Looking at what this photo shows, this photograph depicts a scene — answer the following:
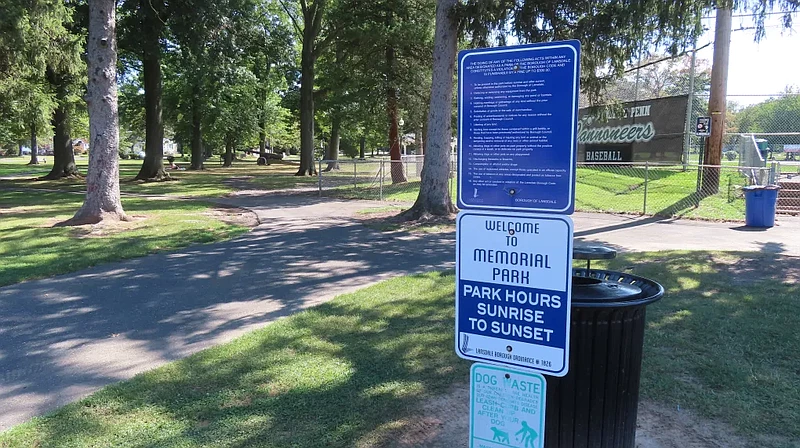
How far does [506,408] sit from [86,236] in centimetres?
1034

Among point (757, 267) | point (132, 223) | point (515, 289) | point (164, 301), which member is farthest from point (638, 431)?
point (132, 223)

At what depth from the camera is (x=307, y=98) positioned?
1172 inches

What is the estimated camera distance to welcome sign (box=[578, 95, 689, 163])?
22.2m

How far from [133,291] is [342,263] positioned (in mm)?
2927

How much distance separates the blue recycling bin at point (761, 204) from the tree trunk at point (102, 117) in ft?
43.2

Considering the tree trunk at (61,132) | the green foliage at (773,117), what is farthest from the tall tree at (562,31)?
the green foliage at (773,117)

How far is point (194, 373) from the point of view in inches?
172

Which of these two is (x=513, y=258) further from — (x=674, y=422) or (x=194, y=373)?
(x=194, y=373)

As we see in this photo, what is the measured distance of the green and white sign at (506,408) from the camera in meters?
2.36

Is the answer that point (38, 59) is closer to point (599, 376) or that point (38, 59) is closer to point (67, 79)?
point (67, 79)

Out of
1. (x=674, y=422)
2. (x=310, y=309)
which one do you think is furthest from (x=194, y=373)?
(x=674, y=422)

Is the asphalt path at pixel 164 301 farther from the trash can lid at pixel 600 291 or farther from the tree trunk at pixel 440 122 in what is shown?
the trash can lid at pixel 600 291

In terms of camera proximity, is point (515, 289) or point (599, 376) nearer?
point (515, 289)

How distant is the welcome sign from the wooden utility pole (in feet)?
18.0
